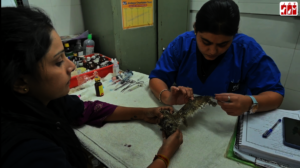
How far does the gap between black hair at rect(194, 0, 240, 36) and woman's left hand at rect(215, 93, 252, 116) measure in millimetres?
329

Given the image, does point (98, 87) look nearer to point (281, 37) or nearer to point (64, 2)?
point (64, 2)

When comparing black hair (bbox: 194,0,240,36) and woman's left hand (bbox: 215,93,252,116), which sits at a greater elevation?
black hair (bbox: 194,0,240,36)

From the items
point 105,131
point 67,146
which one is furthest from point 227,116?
point 67,146

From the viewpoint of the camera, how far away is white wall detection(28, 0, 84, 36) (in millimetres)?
1765

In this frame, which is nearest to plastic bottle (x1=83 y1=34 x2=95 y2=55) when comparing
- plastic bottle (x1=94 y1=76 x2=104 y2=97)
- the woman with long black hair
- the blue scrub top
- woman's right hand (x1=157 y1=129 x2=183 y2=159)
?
plastic bottle (x1=94 y1=76 x2=104 y2=97)

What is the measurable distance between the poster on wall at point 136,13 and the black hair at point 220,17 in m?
0.95

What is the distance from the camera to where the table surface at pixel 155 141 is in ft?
2.50

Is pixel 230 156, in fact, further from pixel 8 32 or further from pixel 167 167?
pixel 8 32

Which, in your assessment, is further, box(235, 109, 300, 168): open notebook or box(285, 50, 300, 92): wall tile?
box(285, 50, 300, 92): wall tile

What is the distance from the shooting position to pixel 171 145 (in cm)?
78

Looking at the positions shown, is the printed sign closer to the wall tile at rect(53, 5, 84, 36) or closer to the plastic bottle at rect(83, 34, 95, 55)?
the plastic bottle at rect(83, 34, 95, 55)

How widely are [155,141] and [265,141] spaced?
0.48 m

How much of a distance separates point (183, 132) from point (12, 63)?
758 millimetres

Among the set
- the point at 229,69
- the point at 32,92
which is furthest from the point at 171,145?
the point at 229,69
